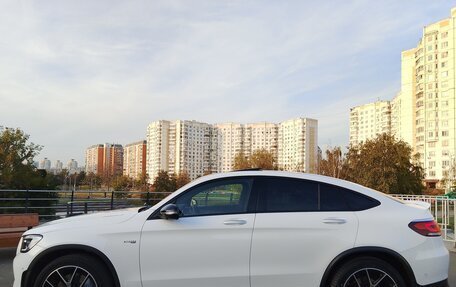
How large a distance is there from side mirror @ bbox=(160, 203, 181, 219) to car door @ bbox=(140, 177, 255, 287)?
67 millimetres

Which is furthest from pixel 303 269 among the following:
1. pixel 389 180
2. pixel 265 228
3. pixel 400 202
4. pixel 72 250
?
pixel 389 180

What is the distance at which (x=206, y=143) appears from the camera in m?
Result: 120

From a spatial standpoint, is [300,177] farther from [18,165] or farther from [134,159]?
[134,159]

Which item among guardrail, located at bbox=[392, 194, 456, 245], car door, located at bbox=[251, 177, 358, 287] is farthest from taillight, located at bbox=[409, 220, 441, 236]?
guardrail, located at bbox=[392, 194, 456, 245]

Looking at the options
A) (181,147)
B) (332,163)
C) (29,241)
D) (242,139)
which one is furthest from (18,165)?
(242,139)

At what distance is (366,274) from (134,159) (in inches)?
5514

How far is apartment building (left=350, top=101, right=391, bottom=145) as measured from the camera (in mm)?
118806

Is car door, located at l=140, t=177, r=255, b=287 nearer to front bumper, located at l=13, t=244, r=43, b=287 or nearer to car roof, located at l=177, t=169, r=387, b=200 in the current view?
car roof, located at l=177, t=169, r=387, b=200

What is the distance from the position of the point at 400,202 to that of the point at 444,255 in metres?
0.68

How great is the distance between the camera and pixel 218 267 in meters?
4.44

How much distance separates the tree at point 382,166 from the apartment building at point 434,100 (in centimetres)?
5815

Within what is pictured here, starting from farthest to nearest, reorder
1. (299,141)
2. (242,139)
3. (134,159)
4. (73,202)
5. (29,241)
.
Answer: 1. (134,159)
2. (242,139)
3. (299,141)
4. (73,202)
5. (29,241)

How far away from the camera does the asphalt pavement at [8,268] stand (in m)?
6.42

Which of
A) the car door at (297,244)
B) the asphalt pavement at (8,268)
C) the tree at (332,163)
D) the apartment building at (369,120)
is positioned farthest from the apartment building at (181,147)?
the car door at (297,244)
